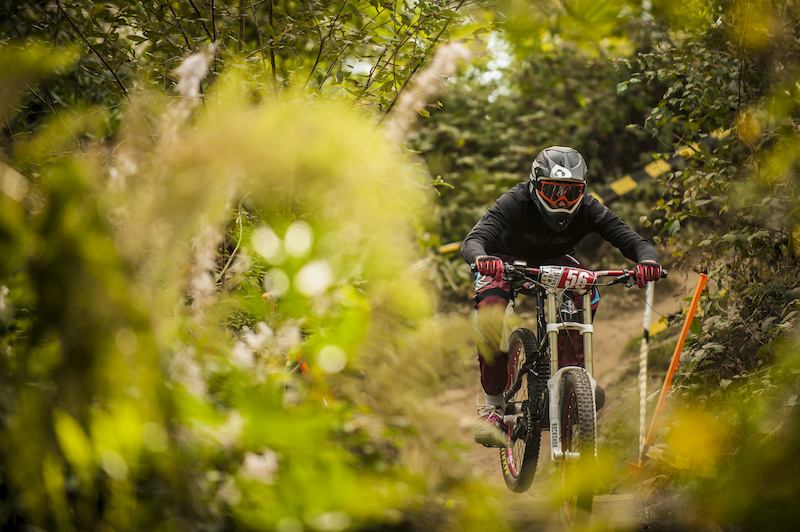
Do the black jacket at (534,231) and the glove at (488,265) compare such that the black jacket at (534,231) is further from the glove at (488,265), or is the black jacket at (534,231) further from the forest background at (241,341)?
the forest background at (241,341)

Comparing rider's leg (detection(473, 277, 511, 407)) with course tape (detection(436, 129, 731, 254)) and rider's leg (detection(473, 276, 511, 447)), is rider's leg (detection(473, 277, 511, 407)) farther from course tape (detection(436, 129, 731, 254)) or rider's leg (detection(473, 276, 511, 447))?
course tape (detection(436, 129, 731, 254))

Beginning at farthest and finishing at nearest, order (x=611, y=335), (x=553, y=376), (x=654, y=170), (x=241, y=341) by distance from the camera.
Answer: (x=611, y=335) → (x=654, y=170) → (x=553, y=376) → (x=241, y=341)

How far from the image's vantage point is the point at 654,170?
5.02 meters

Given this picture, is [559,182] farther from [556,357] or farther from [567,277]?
[556,357]

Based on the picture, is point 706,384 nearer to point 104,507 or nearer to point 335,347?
point 335,347

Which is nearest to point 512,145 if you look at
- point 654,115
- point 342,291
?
point 654,115

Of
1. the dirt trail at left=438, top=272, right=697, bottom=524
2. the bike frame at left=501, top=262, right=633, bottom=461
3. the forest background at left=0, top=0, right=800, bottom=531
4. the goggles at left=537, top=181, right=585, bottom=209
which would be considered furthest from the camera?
the dirt trail at left=438, top=272, right=697, bottom=524

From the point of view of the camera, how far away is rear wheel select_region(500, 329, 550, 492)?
3641 mm

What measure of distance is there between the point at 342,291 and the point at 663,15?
3.36 ft

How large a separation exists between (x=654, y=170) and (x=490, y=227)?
2032 millimetres

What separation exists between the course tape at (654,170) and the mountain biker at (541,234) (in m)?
0.83

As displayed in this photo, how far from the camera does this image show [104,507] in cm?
91

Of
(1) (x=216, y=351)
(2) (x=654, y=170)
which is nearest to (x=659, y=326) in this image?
(2) (x=654, y=170)

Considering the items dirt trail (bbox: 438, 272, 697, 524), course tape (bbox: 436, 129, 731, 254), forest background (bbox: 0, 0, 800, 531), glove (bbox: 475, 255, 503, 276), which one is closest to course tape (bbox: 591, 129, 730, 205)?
course tape (bbox: 436, 129, 731, 254)
